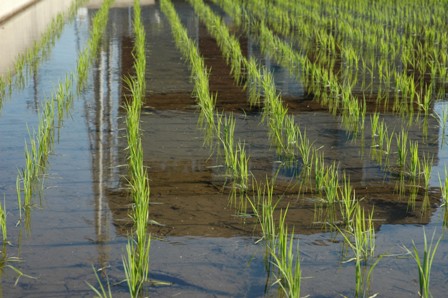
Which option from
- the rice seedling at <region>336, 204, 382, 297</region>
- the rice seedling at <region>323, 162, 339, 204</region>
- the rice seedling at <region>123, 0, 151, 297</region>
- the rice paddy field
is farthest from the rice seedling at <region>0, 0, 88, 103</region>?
the rice seedling at <region>336, 204, 382, 297</region>

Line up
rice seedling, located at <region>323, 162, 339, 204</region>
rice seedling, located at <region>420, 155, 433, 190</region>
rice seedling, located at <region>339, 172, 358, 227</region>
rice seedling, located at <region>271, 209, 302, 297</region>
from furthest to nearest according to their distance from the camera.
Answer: rice seedling, located at <region>420, 155, 433, 190</region> < rice seedling, located at <region>323, 162, 339, 204</region> < rice seedling, located at <region>339, 172, 358, 227</region> < rice seedling, located at <region>271, 209, 302, 297</region>

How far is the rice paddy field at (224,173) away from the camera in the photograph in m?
3.20

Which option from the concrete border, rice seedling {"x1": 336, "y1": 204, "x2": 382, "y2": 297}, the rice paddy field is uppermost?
rice seedling {"x1": 336, "y1": 204, "x2": 382, "y2": 297}

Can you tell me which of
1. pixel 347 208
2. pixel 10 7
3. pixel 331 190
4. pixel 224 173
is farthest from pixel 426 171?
pixel 10 7

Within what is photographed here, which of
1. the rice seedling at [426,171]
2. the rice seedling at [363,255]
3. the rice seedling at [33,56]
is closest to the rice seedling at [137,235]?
the rice seedling at [363,255]

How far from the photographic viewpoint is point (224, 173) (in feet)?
15.2

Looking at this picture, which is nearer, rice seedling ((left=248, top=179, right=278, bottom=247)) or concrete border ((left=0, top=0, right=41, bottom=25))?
rice seedling ((left=248, top=179, right=278, bottom=247))

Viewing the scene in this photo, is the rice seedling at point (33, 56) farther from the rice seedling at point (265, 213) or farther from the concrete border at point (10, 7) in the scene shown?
the rice seedling at point (265, 213)

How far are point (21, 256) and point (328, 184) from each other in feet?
5.39

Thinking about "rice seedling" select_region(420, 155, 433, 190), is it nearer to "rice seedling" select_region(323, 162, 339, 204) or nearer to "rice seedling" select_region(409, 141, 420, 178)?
"rice seedling" select_region(409, 141, 420, 178)

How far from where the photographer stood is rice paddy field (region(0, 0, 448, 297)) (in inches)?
126

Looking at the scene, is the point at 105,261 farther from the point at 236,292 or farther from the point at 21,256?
the point at 236,292

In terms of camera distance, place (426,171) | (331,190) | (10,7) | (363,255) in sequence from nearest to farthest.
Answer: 1. (363,255)
2. (331,190)
3. (426,171)
4. (10,7)

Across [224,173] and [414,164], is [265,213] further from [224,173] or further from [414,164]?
[414,164]
